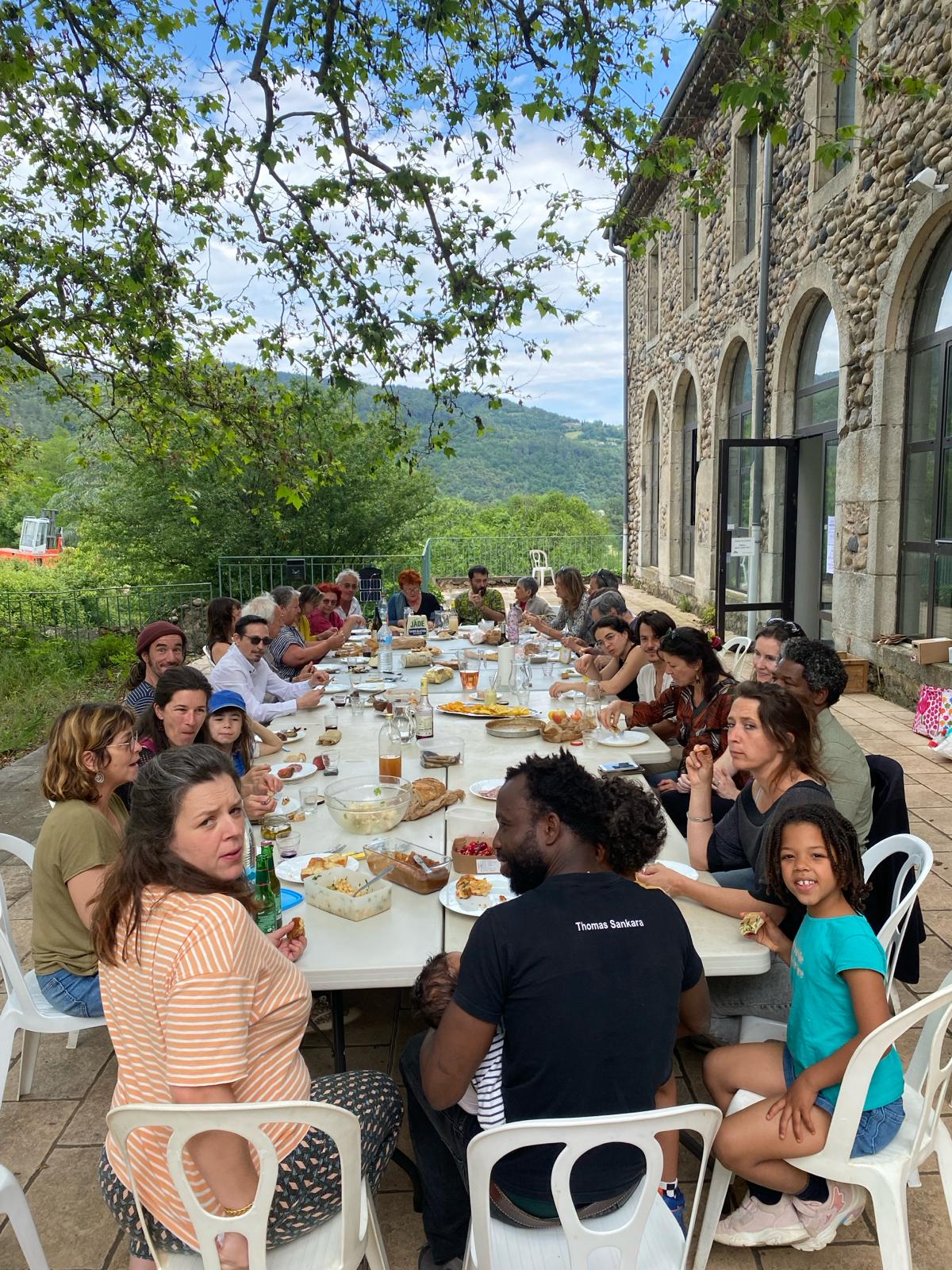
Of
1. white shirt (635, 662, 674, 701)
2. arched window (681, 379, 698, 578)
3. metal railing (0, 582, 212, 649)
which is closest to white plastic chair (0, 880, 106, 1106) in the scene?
white shirt (635, 662, 674, 701)

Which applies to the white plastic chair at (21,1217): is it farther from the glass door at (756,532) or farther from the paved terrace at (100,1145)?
the glass door at (756,532)

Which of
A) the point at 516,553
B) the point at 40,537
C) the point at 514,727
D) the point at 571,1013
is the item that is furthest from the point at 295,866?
the point at 40,537

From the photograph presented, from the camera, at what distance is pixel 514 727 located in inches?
152

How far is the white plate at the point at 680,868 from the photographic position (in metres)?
2.30

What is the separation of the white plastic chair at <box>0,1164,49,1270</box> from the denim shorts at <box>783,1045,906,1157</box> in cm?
167

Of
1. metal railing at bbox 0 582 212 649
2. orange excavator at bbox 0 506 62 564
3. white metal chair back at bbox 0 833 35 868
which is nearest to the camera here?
white metal chair back at bbox 0 833 35 868

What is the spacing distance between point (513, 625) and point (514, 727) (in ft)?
9.50

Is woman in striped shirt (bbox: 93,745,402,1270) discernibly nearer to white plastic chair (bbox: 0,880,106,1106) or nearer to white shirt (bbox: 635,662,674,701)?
white plastic chair (bbox: 0,880,106,1106)

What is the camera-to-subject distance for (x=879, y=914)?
2.56 m

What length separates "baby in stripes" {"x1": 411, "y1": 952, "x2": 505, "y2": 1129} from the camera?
5.15 feet

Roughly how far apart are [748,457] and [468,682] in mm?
7325

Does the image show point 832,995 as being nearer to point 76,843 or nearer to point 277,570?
point 76,843

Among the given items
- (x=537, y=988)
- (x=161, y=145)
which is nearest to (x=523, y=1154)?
(x=537, y=988)

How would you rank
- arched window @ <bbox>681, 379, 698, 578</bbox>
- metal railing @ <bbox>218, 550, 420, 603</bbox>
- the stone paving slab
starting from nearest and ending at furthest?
the stone paving slab → arched window @ <bbox>681, 379, 698, 578</bbox> → metal railing @ <bbox>218, 550, 420, 603</bbox>
